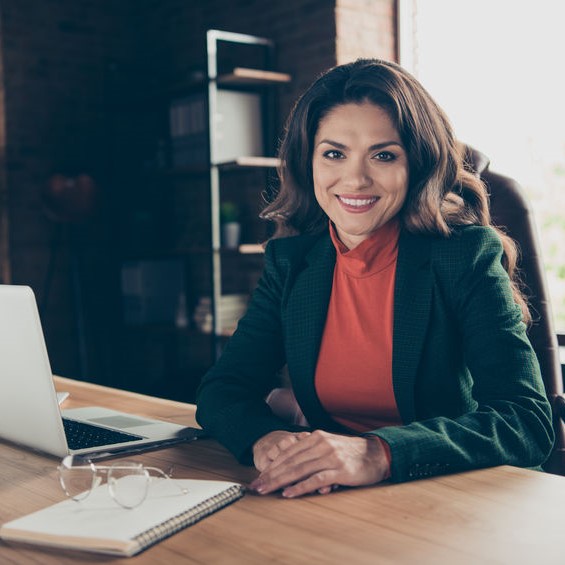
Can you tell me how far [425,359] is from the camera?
143 cm

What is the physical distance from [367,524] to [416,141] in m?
0.81

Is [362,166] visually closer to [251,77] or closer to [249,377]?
[249,377]

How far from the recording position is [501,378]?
1.31 metres

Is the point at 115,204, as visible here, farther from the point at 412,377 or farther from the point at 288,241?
the point at 412,377

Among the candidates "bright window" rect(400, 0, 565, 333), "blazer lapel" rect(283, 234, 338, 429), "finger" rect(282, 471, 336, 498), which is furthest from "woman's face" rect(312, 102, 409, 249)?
"bright window" rect(400, 0, 565, 333)

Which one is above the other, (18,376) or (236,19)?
(236,19)

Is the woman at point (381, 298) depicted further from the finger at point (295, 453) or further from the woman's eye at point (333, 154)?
the finger at point (295, 453)

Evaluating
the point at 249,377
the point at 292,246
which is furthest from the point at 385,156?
the point at 249,377

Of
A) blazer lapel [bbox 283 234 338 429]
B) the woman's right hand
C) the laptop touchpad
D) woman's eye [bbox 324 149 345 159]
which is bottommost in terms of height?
the laptop touchpad

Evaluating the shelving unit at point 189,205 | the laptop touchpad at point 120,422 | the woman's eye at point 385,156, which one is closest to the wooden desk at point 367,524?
the laptop touchpad at point 120,422

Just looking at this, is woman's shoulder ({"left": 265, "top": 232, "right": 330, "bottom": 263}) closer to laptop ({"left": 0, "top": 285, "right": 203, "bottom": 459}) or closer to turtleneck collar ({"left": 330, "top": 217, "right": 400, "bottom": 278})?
turtleneck collar ({"left": 330, "top": 217, "right": 400, "bottom": 278})

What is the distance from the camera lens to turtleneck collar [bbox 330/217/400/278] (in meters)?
1.58

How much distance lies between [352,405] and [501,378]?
0.33 m

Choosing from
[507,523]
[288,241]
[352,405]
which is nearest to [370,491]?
[507,523]
